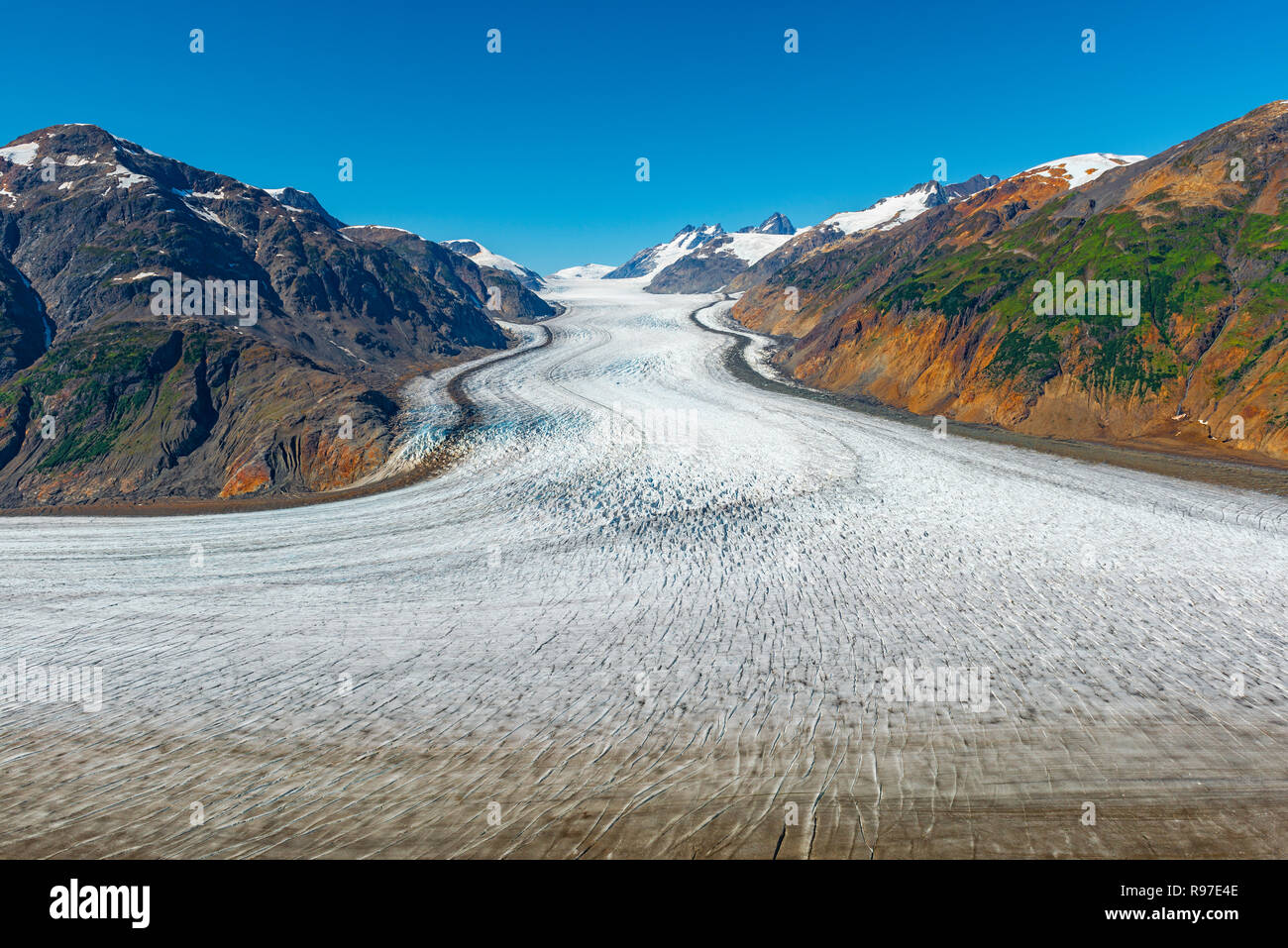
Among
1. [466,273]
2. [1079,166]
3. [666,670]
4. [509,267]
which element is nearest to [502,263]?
[509,267]

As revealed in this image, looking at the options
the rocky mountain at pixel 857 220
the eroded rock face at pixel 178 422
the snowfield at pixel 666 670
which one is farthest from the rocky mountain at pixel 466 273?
the snowfield at pixel 666 670

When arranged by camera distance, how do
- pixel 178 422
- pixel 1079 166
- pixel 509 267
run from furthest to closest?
pixel 509 267, pixel 1079 166, pixel 178 422

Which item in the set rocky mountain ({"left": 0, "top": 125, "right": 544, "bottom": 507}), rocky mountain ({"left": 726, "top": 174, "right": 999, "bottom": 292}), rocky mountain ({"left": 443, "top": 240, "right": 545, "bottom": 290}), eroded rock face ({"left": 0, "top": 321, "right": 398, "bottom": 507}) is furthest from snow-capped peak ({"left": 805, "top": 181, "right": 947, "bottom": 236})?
eroded rock face ({"left": 0, "top": 321, "right": 398, "bottom": 507})

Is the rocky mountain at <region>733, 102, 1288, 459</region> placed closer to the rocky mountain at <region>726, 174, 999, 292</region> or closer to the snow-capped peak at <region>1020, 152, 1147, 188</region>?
the snow-capped peak at <region>1020, 152, 1147, 188</region>

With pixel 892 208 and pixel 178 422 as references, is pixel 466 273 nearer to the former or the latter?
pixel 178 422

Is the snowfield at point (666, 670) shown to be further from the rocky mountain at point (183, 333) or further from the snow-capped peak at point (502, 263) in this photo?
the snow-capped peak at point (502, 263)
